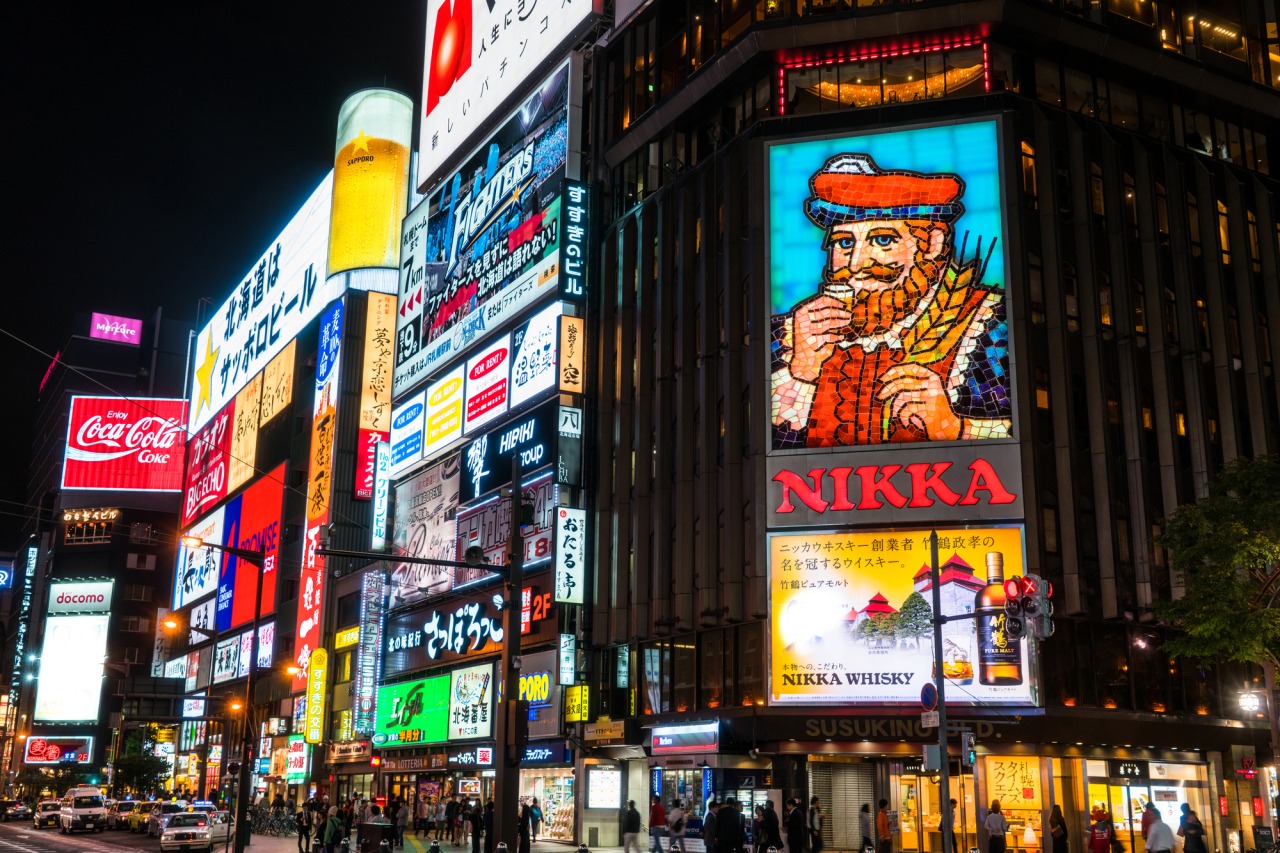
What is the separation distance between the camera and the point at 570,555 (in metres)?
47.6

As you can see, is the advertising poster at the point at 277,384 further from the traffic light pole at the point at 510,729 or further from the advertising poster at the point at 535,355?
the traffic light pole at the point at 510,729

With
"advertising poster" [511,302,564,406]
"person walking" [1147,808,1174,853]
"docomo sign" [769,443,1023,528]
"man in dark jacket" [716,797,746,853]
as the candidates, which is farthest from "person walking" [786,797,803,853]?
"advertising poster" [511,302,564,406]

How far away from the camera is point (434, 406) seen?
63906 millimetres

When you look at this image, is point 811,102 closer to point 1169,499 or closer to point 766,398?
point 766,398

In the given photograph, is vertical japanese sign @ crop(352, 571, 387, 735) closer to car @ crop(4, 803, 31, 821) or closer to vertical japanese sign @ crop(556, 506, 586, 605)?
vertical japanese sign @ crop(556, 506, 586, 605)

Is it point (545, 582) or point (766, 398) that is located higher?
point (766, 398)

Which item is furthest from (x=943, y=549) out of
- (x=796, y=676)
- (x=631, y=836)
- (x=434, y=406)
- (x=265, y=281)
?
(x=265, y=281)

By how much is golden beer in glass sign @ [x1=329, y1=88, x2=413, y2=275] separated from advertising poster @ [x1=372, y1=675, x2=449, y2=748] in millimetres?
30361

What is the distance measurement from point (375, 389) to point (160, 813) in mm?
26597

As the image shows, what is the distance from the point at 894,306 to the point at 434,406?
30360mm

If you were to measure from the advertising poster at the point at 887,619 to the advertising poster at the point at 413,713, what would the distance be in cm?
2415

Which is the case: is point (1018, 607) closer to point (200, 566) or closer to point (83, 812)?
point (83, 812)

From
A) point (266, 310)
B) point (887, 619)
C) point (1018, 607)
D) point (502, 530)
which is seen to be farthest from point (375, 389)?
point (1018, 607)

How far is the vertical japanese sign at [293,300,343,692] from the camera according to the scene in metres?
73.6
